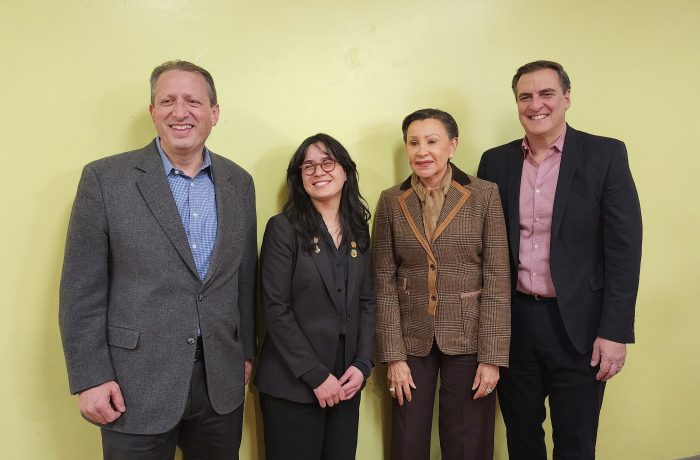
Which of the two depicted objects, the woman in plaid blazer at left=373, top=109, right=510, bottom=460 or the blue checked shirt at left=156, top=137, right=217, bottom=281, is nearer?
the blue checked shirt at left=156, top=137, right=217, bottom=281

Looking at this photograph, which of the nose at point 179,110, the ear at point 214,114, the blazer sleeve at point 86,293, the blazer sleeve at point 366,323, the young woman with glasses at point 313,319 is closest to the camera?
the blazer sleeve at point 86,293

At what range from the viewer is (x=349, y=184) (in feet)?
6.23

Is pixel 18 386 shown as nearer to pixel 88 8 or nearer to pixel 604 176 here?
pixel 88 8

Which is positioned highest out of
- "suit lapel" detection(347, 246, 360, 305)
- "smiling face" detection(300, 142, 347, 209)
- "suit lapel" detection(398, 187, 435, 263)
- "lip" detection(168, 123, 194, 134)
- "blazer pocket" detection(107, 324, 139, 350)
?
"lip" detection(168, 123, 194, 134)

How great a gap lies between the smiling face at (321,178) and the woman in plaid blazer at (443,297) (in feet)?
1.03

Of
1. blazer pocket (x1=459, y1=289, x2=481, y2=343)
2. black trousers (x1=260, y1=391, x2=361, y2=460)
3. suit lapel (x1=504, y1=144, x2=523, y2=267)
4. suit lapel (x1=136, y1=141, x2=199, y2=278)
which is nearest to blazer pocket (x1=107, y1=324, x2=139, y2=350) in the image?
suit lapel (x1=136, y1=141, x2=199, y2=278)

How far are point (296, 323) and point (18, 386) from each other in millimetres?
990

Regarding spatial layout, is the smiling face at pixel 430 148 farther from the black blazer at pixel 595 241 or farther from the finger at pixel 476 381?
the finger at pixel 476 381

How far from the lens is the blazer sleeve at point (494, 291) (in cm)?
187

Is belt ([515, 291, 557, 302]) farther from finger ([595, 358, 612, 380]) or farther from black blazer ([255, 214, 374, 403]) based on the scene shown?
black blazer ([255, 214, 374, 403])

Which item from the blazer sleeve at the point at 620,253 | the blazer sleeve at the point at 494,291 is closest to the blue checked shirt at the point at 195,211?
the blazer sleeve at the point at 494,291

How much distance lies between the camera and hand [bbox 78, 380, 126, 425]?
1.41m

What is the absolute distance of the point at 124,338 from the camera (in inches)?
56.9

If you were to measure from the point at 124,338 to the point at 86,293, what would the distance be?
17 cm
